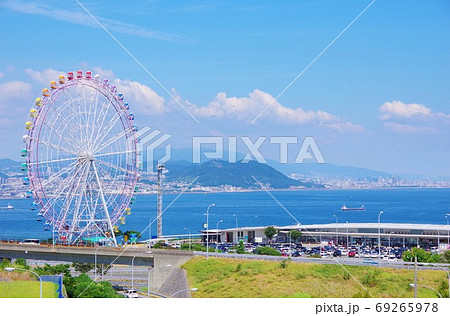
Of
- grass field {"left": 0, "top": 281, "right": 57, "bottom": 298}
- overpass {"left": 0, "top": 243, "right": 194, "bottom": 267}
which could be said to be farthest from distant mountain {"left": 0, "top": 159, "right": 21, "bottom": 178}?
grass field {"left": 0, "top": 281, "right": 57, "bottom": 298}

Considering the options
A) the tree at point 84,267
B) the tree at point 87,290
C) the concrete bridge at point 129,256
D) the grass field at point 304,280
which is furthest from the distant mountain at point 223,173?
the tree at point 87,290

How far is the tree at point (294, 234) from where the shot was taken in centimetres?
5938

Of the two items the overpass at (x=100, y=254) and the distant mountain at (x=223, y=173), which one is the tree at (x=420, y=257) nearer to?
the overpass at (x=100, y=254)

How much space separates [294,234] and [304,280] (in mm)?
30512

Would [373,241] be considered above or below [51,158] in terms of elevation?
below

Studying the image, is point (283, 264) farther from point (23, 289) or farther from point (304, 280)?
point (23, 289)

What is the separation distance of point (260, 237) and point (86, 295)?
37.7 m

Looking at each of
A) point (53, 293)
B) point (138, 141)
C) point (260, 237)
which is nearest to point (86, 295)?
point (53, 293)

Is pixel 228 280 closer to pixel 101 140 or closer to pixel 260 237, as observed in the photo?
pixel 101 140

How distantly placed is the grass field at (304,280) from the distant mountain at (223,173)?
156 feet

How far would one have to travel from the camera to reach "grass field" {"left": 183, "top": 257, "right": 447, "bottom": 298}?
88.2 ft

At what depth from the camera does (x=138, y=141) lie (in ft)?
133

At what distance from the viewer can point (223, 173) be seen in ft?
280

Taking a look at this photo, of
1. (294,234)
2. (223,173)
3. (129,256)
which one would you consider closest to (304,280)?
(129,256)
